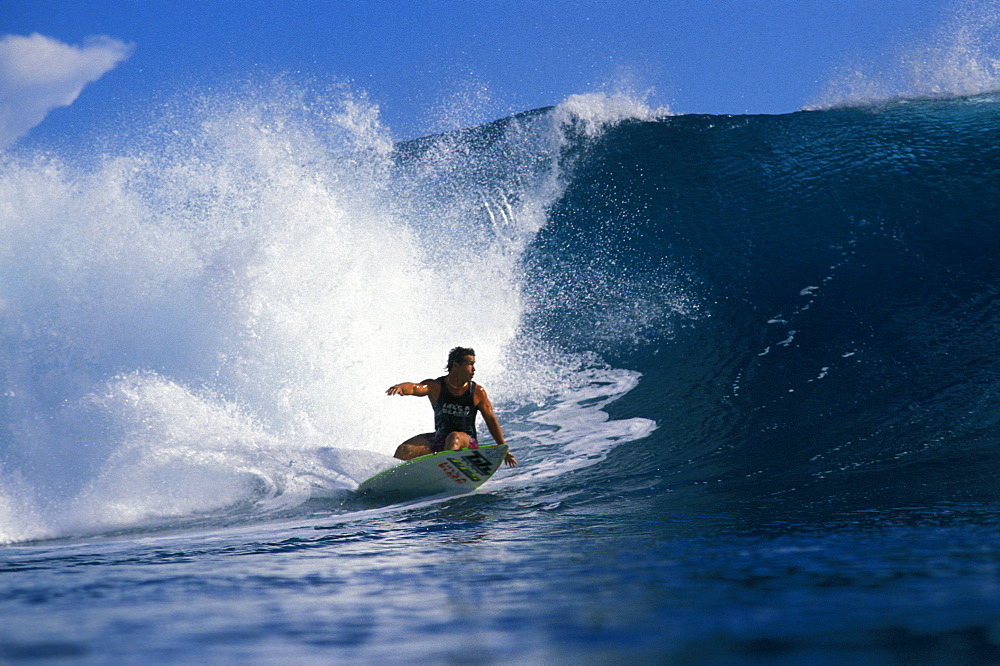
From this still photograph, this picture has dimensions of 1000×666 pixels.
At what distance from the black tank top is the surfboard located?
58 cm

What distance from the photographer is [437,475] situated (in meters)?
5.91

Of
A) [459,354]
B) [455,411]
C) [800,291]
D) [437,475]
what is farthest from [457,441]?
[800,291]

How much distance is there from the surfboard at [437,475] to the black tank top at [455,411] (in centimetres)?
58

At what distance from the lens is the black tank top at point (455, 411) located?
21.4 ft

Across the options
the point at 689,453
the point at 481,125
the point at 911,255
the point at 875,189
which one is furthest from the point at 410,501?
the point at 481,125

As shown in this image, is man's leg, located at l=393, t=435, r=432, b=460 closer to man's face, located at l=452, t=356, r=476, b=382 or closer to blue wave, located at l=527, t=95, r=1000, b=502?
man's face, located at l=452, t=356, r=476, b=382

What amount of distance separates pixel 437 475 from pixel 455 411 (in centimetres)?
76

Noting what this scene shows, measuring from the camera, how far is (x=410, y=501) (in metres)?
5.70

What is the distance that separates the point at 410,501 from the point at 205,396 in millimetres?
3111

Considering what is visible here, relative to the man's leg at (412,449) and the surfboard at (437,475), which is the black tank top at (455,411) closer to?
the man's leg at (412,449)

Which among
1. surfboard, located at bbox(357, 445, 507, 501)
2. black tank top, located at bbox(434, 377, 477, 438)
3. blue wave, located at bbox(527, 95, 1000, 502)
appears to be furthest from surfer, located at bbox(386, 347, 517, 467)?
blue wave, located at bbox(527, 95, 1000, 502)

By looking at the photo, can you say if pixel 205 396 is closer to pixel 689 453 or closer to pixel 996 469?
pixel 689 453

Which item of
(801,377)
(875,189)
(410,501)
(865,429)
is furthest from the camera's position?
(875,189)

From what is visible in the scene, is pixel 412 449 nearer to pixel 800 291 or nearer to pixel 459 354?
pixel 459 354
